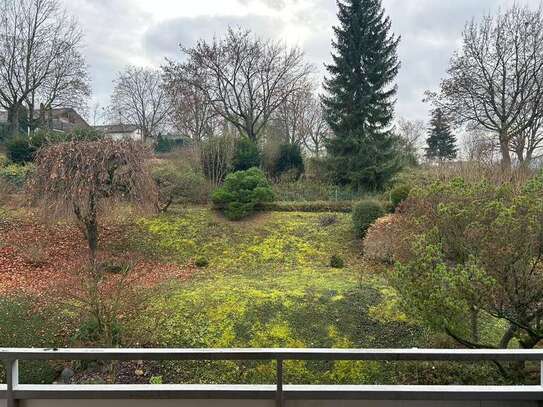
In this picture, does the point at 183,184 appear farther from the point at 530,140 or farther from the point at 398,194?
the point at 530,140

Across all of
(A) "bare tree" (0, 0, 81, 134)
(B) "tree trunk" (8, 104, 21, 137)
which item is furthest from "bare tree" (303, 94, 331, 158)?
(B) "tree trunk" (8, 104, 21, 137)

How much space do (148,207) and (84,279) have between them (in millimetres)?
3707

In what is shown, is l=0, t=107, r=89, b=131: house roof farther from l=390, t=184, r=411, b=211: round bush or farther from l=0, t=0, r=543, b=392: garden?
l=390, t=184, r=411, b=211: round bush

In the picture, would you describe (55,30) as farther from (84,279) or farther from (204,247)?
(84,279)

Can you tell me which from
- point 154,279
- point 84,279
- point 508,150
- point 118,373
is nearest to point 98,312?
point 84,279

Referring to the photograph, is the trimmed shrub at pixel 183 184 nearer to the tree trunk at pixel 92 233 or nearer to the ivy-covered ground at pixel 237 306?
the ivy-covered ground at pixel 237 306

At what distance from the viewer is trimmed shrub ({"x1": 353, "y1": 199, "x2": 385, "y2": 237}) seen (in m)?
9.66

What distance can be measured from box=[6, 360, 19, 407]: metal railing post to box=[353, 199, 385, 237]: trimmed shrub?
8.74 m

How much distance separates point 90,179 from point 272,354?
719 centimetres

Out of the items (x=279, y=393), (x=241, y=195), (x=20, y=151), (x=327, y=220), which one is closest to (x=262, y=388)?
(x=279, y=393)

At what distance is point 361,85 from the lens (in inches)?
602

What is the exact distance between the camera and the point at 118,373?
4426mm

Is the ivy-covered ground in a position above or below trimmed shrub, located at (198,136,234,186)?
below

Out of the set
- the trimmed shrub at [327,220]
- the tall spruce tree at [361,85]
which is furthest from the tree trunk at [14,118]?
the trimmed shrub at [327,220]
